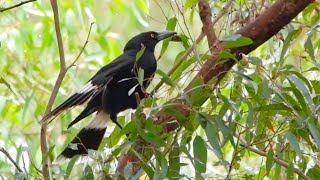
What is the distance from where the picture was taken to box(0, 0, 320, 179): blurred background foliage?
62.2 inches

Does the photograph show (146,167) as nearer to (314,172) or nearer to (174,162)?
(174,162)

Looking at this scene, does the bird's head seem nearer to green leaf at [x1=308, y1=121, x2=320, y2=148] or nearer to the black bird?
the black bird

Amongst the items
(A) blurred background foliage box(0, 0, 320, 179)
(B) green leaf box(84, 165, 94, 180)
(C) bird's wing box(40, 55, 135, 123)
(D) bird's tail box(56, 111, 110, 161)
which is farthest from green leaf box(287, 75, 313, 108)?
(D) bird's tail box(56, 111, 110, 161)

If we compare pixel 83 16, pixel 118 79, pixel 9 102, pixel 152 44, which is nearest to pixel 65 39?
pixel 83 16

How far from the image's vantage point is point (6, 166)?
2066 millimetres

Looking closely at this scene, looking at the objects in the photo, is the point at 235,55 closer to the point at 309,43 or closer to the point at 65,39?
the point at 309,43

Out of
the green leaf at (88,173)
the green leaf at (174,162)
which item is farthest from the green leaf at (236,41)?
the green leaf at (88,173)

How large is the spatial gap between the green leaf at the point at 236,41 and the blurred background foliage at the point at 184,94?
0.5 inches

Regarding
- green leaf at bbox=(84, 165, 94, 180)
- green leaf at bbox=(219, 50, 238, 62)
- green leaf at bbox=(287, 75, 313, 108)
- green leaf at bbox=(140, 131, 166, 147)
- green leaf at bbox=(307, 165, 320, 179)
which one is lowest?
green leaf at bbox=(307, 165, 320, 179)

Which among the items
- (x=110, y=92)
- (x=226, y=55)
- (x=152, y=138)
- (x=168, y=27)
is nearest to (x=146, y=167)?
(x=152, y=138)

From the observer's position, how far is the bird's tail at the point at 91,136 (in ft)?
7.23

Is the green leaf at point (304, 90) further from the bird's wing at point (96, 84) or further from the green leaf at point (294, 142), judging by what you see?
the bird's wing at point (96, 84)

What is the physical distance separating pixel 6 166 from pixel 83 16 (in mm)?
1314

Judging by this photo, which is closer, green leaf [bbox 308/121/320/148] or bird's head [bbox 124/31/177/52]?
green leaf [bbox 308/121/320/148]
